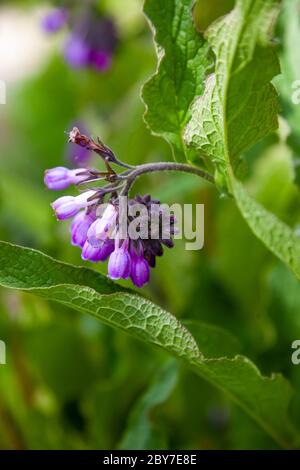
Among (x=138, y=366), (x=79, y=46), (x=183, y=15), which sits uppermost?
(x=79, y=46)

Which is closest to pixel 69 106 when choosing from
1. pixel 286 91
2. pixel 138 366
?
pixel 138 366

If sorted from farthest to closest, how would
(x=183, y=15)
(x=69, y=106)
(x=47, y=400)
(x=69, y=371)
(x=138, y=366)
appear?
(x=69, y=106), (x=47, y=400), (x=69, y=371), (x=138, y=366), (x=183, y=15)

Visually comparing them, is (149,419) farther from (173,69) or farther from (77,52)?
(77,52)

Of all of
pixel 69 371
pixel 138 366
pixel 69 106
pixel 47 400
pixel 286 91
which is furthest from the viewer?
pixel 69 106

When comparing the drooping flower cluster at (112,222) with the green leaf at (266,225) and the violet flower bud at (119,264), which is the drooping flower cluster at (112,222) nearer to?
the violet flower bud at (119,264)

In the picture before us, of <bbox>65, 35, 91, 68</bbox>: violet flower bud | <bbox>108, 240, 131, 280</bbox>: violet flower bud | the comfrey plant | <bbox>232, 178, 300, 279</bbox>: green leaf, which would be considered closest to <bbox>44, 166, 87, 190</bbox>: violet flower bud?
the comfrey plant

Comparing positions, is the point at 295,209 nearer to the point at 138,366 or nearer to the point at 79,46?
the point at 138,366

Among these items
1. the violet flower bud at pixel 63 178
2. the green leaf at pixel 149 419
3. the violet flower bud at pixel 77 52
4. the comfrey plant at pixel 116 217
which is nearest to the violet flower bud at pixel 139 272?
the comfrey plant at pixel 116 217
